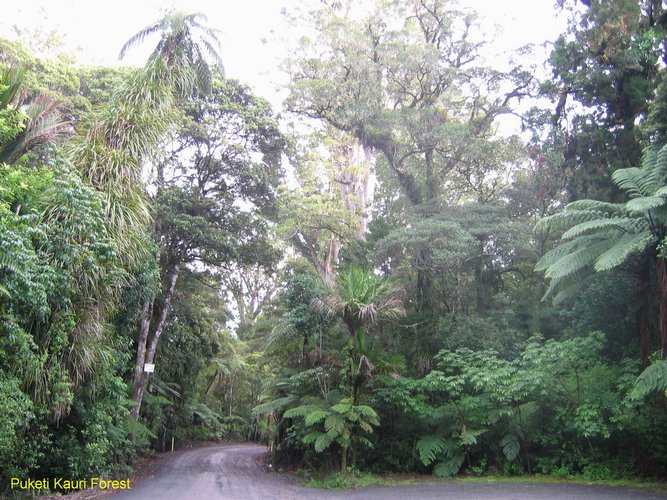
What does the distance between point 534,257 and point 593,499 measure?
963 cm

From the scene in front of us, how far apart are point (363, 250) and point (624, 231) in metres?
9.02

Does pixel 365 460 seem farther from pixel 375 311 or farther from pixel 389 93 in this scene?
pixel 389 93

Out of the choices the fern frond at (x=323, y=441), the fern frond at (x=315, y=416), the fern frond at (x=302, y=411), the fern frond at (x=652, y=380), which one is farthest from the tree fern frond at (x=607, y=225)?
the fern frond at (x=302, y=411)

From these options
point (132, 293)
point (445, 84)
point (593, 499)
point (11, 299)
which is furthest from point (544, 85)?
point (11, 299)

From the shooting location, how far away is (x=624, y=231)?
37.8ft

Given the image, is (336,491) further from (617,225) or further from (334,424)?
(617,225)

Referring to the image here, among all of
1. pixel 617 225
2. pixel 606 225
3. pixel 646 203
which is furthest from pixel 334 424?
pixel 646 203

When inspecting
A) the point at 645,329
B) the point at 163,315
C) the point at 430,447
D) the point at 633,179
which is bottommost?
the point at 430,447

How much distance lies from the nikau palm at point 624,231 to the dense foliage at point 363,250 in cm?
6

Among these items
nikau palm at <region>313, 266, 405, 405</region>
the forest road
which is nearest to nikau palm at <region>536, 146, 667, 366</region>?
the forest road

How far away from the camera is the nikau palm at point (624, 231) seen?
10.5 metres

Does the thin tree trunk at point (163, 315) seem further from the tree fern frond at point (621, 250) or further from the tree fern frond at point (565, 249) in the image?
the tree fern frond at point (621, 250)

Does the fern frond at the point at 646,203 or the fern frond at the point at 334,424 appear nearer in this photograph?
the fern frond at the point at 646,203

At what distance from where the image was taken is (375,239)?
19.0 m
